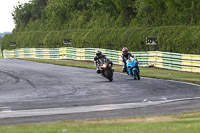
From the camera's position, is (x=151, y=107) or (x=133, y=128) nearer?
(x=133, y=128)

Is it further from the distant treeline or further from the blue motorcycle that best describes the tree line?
the blue motorcycle

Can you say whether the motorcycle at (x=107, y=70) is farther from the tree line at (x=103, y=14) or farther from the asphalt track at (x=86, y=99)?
the tree line at (x=103, y=14)

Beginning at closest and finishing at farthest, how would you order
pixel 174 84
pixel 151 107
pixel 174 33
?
1. pixel 151 107
2. pixel 174 84
3. pixel 174 33

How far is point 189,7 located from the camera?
35219 millimetres

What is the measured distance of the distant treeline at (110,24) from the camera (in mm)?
33875

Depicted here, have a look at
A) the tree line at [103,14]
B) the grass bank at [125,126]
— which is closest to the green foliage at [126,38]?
the tree line at [103,14]

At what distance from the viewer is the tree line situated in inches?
1410

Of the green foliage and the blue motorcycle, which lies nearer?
the blue motorcycle

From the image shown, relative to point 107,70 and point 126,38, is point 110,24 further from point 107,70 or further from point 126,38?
point 107,70

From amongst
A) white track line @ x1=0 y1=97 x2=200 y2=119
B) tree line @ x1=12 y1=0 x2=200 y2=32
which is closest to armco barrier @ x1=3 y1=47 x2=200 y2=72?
tree line @ x1=12 y1=0 x2=200 y2=32

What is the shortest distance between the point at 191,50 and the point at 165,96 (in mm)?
15020

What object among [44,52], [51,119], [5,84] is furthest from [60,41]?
[51,119]

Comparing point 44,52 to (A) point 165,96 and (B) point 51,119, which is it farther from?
(B) point 51,119

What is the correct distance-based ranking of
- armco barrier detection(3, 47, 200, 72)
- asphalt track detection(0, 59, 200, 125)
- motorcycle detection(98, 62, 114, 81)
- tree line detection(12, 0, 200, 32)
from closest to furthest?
asphalt track detection(0, 59, 200, 125)
motorcycle detection(98, 62, 114, 81)
armco barrier detection(3, 47, 200, 72)
tree line detection(12, 0, 200, 32)
